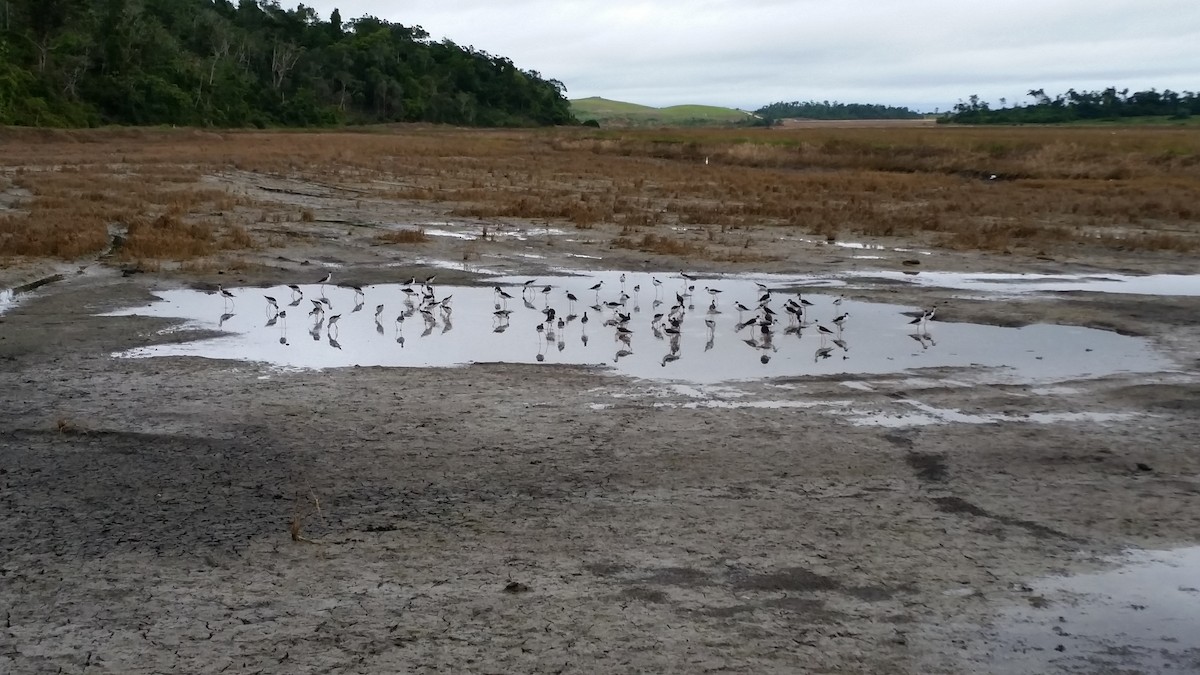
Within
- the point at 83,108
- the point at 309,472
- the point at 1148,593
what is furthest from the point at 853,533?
the point at 83,108

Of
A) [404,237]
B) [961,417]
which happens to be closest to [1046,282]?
→ [961,417]

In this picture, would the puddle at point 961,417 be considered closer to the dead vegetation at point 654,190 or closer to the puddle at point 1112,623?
the puddle at point 1112,623

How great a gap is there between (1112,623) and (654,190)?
33.7 metres

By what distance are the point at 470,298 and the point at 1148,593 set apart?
40.1 feet

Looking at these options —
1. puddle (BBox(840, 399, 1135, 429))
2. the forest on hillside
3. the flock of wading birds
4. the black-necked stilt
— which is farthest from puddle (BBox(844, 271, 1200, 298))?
the forest on hillside

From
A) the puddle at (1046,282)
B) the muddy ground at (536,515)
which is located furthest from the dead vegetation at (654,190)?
the muddy ground at (536,515)

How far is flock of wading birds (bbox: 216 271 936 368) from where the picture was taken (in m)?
14.2

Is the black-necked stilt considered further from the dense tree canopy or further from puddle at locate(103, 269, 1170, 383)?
the dense tree canopy

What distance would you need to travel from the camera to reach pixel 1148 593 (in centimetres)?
650

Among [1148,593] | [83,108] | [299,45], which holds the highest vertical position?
[299,45]

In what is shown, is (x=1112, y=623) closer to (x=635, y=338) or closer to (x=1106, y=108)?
(x=635, y=338)

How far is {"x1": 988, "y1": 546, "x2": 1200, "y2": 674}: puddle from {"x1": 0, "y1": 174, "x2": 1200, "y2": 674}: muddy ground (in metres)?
0.14

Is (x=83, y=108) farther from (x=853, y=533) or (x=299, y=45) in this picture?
(x=853, y=533)

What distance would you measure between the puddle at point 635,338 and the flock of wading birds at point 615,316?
0.04 metres
